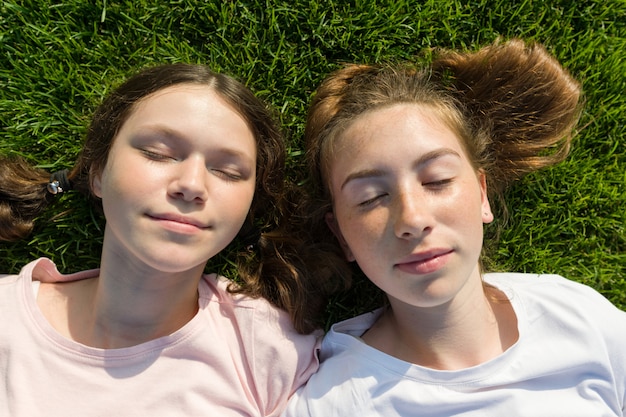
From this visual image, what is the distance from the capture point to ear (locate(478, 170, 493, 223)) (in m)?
2.50

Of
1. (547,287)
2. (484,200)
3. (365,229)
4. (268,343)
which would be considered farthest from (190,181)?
(547,287)

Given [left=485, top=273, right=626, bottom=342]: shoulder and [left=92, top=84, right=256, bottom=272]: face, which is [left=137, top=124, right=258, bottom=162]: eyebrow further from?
[left=485, top=273, right=626, bottom=342]: shoulder

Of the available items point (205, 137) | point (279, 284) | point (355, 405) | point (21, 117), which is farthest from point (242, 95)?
point (355, 405)

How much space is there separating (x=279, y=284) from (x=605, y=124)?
1.90 meters

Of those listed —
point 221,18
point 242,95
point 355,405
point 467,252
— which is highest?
point 221,18

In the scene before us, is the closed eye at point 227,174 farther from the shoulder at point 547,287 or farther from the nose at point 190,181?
the shoulder at point 547,287

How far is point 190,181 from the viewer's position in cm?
218

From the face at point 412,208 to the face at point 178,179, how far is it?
1.60 feet

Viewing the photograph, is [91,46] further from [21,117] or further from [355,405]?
[355,405]

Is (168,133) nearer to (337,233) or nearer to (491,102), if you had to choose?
(337,233)

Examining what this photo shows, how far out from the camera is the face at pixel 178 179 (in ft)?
7.18

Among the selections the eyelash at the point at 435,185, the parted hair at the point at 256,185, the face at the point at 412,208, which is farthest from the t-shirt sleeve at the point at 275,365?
the eyelash at the point at 435,185

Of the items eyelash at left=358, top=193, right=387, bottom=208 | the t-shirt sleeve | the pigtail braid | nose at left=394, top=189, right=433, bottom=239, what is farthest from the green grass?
nose at left=394, top=189, right=433, bottom=239

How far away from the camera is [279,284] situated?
2.68 metres
